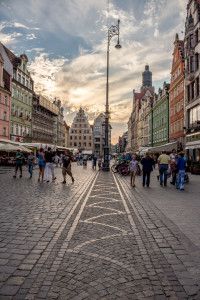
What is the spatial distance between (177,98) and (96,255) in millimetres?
40221

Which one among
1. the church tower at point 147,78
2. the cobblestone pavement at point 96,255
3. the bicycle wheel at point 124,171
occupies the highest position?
the church tower at point 147,78

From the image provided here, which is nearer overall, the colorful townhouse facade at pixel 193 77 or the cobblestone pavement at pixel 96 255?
the cobblestone pavement at pixel 96 255

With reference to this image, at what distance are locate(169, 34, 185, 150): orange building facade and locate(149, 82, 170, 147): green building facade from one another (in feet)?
10.2

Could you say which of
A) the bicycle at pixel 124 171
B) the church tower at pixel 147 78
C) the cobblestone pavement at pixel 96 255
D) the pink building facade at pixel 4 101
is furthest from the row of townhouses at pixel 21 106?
the church tower at pixel 147 78

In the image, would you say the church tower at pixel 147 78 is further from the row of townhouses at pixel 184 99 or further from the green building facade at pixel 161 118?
the row of townhouses at pixel 184 99

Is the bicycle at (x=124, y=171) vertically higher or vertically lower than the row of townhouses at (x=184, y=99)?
lower

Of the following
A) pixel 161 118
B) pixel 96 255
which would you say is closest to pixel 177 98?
pixel 161 118

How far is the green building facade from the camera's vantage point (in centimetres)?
4947

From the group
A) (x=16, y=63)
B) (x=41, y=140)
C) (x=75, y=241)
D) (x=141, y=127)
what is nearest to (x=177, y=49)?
(x=16, y=63)

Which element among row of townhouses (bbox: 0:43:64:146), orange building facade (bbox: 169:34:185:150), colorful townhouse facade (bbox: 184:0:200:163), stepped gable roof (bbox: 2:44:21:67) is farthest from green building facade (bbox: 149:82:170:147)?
stepped gable roof (bbox: 2:44:21:67)

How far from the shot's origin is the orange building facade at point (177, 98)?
126 ft

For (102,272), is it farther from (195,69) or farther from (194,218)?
(195,69)

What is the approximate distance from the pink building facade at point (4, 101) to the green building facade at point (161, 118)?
27.3 meters

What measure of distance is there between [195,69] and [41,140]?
3724cm
